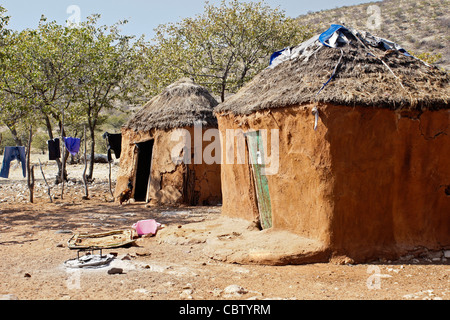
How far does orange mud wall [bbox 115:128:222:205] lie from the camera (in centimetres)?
1194

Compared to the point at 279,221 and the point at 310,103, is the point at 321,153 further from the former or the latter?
the point at 279,221

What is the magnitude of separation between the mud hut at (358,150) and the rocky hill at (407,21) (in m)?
21.3

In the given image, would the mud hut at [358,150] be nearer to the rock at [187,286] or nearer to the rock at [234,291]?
the rock at [234,291]

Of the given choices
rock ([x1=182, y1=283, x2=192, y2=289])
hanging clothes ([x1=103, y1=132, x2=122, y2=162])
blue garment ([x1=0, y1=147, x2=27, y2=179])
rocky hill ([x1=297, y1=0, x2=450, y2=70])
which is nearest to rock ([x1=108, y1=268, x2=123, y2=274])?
rock ([x1=182, y1=283, x2=192, y2=289])

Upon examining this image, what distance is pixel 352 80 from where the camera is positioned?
256 inches

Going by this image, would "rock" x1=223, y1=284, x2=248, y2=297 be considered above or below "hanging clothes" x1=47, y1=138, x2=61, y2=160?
below

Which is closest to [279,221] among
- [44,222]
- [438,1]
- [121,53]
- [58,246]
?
[58,246]

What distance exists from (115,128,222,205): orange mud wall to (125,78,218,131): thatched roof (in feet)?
0.74

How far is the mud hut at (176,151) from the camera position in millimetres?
11898

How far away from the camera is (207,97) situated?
13.1m

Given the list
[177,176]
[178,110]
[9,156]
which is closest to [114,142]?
[9,156]

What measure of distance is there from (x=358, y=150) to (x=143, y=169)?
8.82 metres

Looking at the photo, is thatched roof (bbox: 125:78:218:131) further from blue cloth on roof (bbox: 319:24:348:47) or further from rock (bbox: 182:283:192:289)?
rock (bbox: 182:283:192:289)

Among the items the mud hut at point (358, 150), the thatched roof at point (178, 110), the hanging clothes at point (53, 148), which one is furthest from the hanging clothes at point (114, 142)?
the mud hut at point (358, 150)
